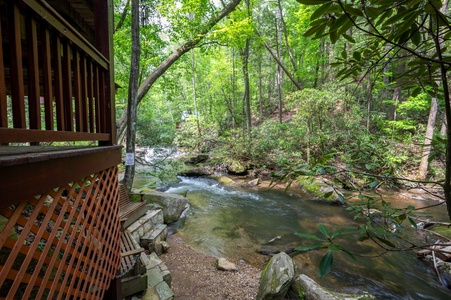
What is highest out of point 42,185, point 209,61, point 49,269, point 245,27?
point 209,61

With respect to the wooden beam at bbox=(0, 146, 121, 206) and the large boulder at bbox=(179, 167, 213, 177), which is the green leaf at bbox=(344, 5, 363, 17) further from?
the large boulder at bbox=(179, 167, 213, 177)

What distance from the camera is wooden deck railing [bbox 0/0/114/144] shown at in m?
1.27

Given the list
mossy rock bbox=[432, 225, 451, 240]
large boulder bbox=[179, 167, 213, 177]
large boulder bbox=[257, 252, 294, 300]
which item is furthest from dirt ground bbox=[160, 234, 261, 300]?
large boulder bbox=[179, 167, 213, 177]

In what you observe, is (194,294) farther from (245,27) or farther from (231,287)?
(245,27)

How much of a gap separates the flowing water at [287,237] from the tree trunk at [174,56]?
13.6 feet

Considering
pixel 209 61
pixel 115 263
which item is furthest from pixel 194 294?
pixel 209 61

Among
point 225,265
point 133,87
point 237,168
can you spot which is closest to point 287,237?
point 225,265

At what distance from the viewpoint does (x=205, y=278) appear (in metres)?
4.25

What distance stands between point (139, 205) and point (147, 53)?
6.26 meters

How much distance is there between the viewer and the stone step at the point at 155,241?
4781 millimetres

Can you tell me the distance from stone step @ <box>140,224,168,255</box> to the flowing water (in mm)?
807

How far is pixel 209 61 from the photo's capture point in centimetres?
1930

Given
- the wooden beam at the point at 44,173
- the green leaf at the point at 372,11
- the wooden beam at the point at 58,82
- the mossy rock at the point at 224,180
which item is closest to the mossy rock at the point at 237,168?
the mossy rock at the point at 224,180

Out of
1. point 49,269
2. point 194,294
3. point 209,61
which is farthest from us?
point 209,61
